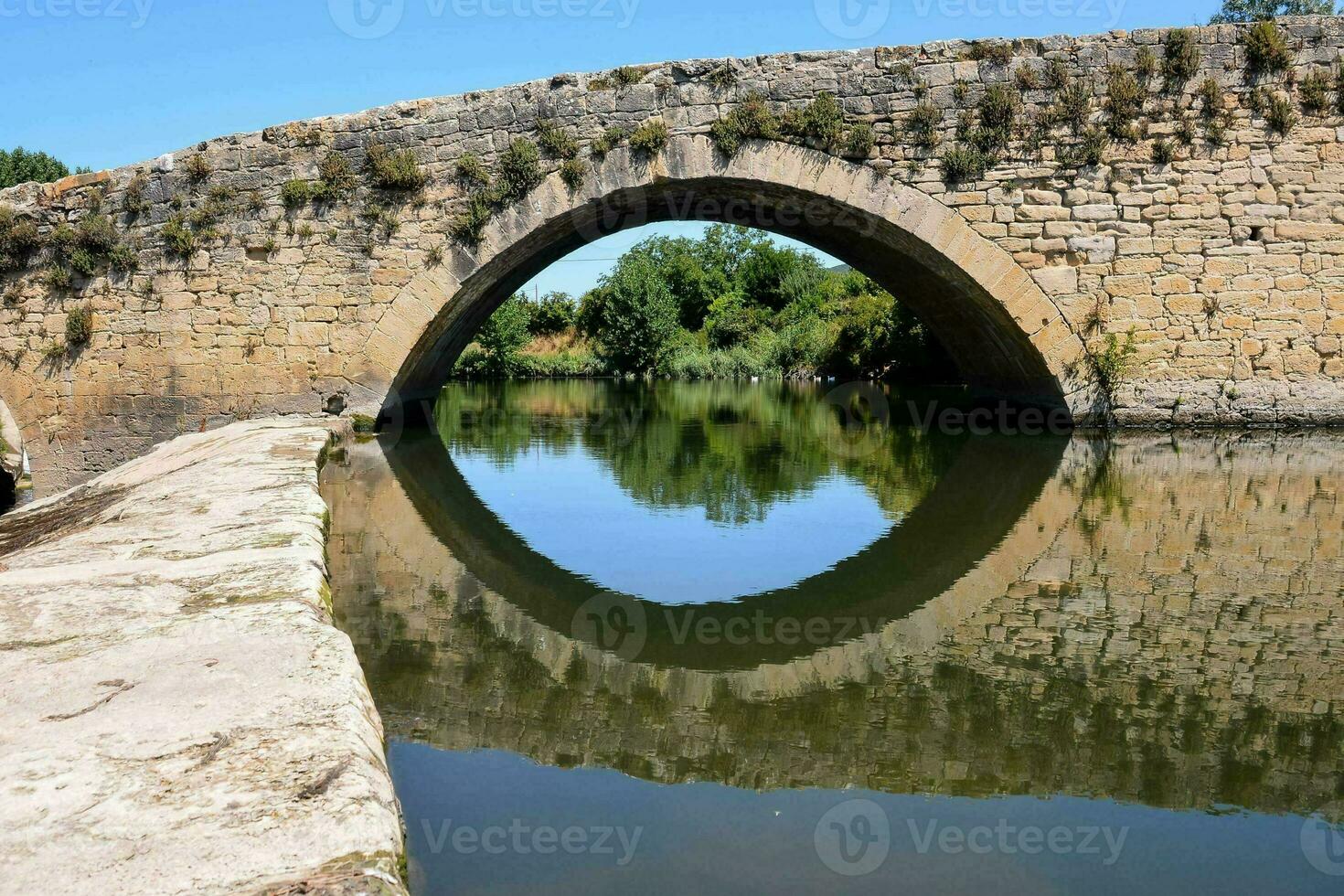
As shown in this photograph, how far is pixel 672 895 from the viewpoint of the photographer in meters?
2.17

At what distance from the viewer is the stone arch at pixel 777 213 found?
10430 mm

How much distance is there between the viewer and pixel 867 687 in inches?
134

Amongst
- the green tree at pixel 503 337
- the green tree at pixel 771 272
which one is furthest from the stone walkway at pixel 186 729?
the green tree at pixel 771 272

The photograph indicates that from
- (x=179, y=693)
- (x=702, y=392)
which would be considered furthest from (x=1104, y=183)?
(x=702, y=392)

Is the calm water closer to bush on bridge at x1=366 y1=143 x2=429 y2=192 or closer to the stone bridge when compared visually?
the stone bridge

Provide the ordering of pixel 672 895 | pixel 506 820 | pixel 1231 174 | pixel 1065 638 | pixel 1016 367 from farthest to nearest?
pixel 1016 367
pixel 1231 174
pixel 1065 638
pixel 506 820
pixel 672 895

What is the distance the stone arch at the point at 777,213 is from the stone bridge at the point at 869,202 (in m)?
0.03

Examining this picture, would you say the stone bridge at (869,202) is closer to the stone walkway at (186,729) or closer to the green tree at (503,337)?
the stone walkway at (186,729)

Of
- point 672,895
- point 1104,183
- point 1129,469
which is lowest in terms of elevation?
point 672,895

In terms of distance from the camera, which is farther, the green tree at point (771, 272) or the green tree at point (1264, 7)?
the green tree at point (771, 272)

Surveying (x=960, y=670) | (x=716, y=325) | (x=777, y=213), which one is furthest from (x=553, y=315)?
(x=960, y=670)

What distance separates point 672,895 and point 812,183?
9.12 metres

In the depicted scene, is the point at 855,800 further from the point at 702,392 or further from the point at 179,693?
the point at 702,392

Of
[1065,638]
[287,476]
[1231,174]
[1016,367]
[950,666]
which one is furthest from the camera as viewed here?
[1016,367]
